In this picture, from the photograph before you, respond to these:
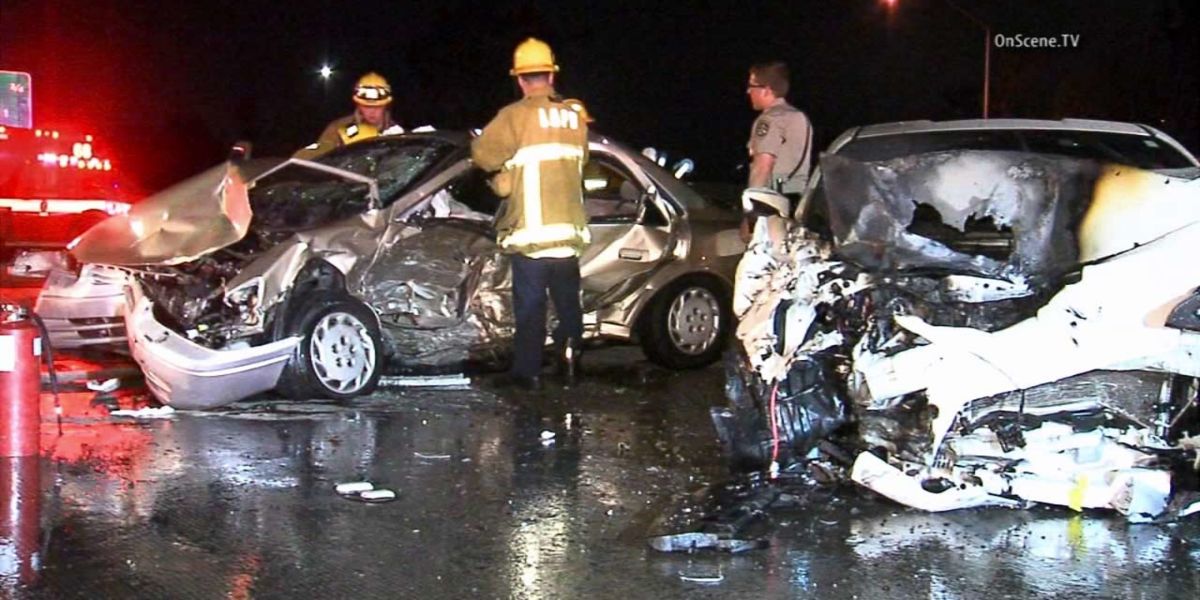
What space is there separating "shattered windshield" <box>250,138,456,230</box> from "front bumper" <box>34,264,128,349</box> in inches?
38.5

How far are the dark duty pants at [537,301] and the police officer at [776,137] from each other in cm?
125

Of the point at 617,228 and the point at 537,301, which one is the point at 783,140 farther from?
the point at 537,301

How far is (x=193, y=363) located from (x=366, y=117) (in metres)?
3.46

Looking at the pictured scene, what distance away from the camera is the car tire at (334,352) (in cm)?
754

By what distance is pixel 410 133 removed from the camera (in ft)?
28.9

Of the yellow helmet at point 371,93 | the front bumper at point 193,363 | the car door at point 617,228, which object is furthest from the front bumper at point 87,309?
the car door at point 617,228

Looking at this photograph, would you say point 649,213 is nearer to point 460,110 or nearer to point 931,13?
point 460,110

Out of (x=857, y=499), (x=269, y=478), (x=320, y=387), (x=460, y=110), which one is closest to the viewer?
(x=857, y=499)

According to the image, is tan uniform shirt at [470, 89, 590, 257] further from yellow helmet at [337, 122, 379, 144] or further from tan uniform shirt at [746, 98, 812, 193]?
yellow helmet at [337, 122, 379, 144]

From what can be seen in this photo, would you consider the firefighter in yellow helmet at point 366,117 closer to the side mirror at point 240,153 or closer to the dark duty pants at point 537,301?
the side mirror at point 240,153

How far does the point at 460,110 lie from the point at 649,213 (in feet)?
71.5

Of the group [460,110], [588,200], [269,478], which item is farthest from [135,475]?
[460,110]

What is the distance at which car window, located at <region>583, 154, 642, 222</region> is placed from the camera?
29.2ft

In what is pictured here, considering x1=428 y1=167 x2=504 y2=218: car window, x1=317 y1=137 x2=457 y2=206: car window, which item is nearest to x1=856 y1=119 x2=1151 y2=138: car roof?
x1=428 y1=167 x2=504 y2=218: car window
